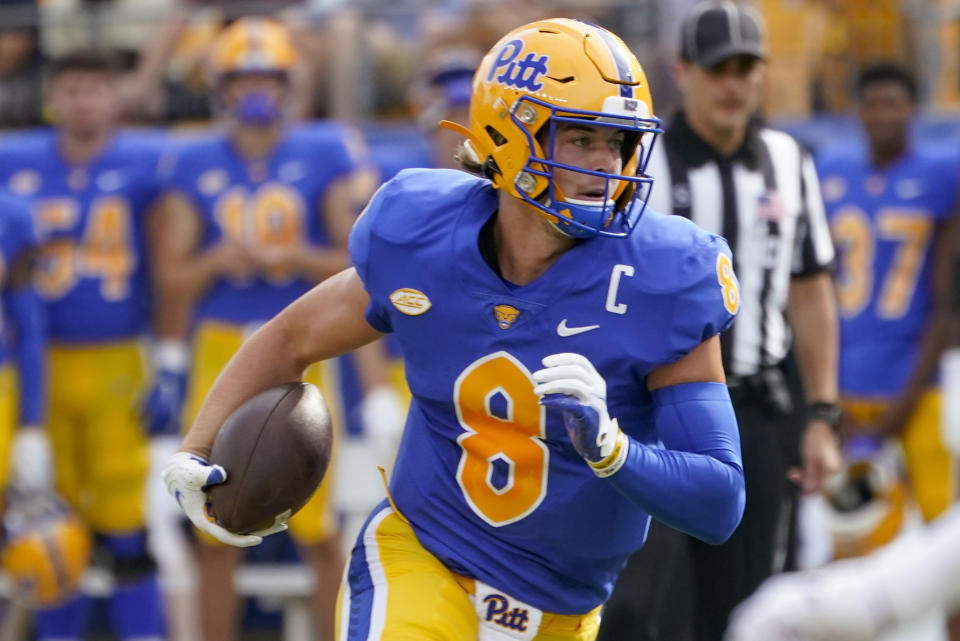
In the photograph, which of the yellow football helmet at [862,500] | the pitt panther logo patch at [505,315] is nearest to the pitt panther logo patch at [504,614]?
the pitt panther logo patch at [505,315]

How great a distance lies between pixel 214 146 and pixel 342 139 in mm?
476

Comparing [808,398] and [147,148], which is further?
[147,148]

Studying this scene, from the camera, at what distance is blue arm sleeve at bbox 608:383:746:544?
305cm

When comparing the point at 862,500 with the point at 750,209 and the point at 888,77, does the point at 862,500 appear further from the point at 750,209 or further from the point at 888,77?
the point at 750,209

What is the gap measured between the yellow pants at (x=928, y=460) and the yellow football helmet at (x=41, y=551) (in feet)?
9.75

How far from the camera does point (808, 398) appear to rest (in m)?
4.87

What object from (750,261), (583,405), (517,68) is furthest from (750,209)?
(583,405)

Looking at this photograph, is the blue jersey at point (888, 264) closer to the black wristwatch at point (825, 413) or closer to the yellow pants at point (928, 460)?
the yellow pants at point (928, 460)

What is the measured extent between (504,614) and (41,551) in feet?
10.0

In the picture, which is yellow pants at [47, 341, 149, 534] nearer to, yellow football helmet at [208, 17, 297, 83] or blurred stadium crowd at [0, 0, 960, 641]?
blurred stadium crowd at [0, 0, 960, 641]

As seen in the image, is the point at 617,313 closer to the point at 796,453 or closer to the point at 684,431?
the point at 684,431

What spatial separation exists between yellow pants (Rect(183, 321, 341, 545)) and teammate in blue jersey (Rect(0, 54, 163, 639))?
0.32 meters

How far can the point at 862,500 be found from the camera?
6465 millimetres

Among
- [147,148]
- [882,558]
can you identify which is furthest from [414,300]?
[147,148]
